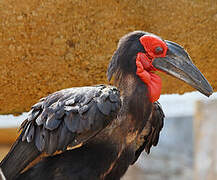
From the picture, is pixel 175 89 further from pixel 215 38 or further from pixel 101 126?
pixel 101 126

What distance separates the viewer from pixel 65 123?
2.08 m

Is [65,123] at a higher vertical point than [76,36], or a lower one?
lower

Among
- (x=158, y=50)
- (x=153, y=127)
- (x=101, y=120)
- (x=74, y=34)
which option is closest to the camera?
(x=101, y=120)

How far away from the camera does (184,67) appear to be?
7.00 feet

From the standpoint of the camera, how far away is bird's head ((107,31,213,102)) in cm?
214

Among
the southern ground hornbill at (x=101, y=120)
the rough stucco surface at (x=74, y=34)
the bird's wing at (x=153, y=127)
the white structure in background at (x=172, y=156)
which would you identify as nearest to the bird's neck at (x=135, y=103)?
the southern ground hornbill at (x=101, y=120)

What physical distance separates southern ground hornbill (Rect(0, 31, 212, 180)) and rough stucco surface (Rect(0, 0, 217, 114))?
2.33ft

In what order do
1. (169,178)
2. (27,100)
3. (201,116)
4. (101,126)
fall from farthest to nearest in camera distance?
(169,178), (201,116), (27,100), (101,126)

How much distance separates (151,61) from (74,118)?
0.46 meters

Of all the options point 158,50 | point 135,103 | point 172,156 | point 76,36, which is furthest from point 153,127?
point 172,156

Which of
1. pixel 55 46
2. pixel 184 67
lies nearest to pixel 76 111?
pixel 184 67

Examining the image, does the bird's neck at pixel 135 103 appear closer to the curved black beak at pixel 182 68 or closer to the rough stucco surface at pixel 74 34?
the curved black beak at pixel 182 68

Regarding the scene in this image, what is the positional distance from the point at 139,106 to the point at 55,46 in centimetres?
95

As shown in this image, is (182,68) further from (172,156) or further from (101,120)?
(172,156)
